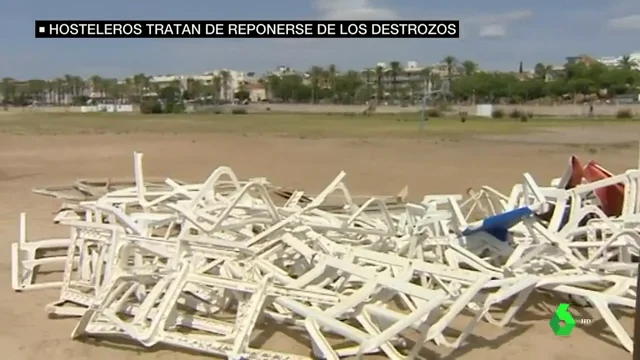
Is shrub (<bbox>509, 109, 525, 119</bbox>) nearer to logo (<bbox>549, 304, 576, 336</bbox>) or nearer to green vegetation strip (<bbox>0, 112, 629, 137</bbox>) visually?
green vegetation strip (<bbox>0, 112, 629, 137</bbox>)

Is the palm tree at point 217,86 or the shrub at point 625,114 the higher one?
the palm tree at point 217,86

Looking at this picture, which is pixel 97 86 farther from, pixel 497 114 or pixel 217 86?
pixel 497 114

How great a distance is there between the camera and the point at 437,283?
197 inches

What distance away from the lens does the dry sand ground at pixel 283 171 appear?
479 centimetres

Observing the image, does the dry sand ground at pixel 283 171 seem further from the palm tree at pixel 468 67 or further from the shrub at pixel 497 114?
the palm tree at pixel 468 67

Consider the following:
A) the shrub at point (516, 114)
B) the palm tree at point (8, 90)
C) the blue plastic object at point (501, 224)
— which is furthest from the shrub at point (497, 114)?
the palm tree at point (8, 90)

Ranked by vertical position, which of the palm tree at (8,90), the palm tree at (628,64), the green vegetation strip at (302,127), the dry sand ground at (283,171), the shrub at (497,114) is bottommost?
the dry sand ground at (283,171)

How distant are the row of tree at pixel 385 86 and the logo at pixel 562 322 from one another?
227 feet

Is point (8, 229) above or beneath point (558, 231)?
beneath

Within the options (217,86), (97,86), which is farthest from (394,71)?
(97,86)

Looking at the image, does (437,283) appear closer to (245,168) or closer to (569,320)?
(569,320)

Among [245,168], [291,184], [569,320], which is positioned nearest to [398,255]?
[569,320]

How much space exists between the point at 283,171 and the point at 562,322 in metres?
13.4

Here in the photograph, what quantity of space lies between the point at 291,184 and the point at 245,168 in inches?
149
